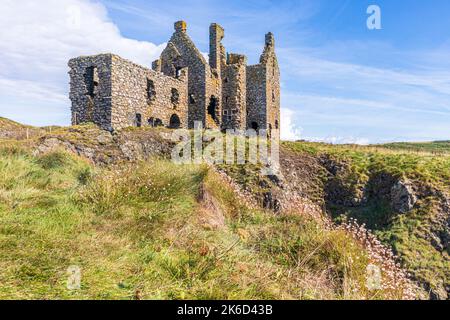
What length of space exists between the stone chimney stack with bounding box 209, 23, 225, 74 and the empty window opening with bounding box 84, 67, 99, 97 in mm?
12336

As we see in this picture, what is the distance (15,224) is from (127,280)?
247cm

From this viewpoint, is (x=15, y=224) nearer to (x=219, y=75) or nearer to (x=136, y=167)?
(x=136, y=167)

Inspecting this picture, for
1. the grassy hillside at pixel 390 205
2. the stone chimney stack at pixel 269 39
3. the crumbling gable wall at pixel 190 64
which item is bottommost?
the grassy hillside at pixel 390 205

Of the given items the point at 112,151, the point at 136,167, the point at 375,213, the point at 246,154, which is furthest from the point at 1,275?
the point at 375,213

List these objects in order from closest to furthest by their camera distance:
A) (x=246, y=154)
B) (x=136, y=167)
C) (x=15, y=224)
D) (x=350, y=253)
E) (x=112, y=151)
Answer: (x=15, y=224) < (x=350, y=253) < (x=136, y=167) < (x=112, y=151) < (x=246, y=154)

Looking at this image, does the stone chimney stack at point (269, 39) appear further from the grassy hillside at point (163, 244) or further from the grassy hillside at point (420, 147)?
the grassy hillside at point (163, 244)

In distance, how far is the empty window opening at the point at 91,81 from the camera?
20953 millimetres

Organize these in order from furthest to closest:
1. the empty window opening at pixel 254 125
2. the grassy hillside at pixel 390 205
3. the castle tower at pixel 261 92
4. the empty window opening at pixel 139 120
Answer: the empty window opening at pixel 254 125
the castle tower at pixel 261 92
the empty window opening at pixel 139 120
the grassy hillside at pixel 390 205

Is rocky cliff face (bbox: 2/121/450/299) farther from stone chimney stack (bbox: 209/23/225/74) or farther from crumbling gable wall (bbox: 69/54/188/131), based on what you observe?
stone chimney stack (bbox: 209/23/225/74)

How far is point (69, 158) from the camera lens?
43.1 ft

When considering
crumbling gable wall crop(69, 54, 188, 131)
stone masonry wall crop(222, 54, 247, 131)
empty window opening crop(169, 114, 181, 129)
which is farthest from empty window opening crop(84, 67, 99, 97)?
stone masonry wall crop(222, 54, 247, 131)

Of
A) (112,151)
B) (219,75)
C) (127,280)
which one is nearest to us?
(127,280)

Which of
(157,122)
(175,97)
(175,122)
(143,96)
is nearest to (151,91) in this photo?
(143,96)

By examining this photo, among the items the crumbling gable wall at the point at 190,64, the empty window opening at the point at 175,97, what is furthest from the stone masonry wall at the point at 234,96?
the empty window opening at the point at 175,97
